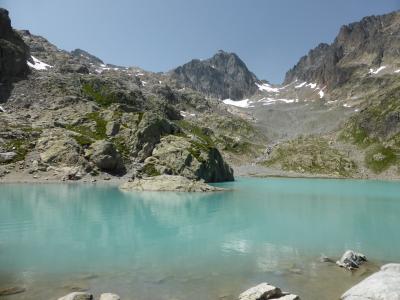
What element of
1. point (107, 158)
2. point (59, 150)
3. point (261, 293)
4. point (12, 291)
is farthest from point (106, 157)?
point (261, 293)

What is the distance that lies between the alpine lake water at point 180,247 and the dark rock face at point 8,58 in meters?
106

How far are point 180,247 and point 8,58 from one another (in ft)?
477

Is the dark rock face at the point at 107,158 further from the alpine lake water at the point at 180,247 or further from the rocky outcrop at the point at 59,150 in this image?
the alpine lake water at the point at 180,247

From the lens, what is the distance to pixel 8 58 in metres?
145

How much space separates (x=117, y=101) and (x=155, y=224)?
123 metres

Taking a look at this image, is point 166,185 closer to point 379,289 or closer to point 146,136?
point 146,136

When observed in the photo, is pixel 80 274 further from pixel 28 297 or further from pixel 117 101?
pixel 117 101

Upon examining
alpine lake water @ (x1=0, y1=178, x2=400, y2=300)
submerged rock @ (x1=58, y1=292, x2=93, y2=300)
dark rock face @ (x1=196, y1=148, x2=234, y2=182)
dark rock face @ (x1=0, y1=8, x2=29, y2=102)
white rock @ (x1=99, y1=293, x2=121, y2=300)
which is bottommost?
alpine lake water @ (x1=0, y1=178, x2=400, y2=300)

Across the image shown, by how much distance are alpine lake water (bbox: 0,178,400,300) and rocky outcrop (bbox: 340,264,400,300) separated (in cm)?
155

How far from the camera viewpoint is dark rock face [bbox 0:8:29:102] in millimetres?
142125

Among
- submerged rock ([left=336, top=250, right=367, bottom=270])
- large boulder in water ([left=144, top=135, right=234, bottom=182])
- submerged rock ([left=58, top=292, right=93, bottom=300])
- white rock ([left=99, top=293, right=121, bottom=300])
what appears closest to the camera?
submerged rock ([left=58, top=292, right=93, bottom=300])

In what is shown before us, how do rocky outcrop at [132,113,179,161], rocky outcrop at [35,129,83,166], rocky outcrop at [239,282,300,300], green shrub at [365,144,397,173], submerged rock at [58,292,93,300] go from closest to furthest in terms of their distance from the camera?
submerged rock at [58,292,93,300], rocky outcrop at [239,282,300,300], rocky outcrop at [35,129,83,166], rocky outcrop at [132,113,179,161], green shrub at [365,144,397,173]

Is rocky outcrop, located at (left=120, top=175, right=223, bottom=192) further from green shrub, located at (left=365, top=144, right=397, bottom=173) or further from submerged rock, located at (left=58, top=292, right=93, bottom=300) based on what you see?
green shrub, located at (left=365, top=144, right=397, bottom=173)

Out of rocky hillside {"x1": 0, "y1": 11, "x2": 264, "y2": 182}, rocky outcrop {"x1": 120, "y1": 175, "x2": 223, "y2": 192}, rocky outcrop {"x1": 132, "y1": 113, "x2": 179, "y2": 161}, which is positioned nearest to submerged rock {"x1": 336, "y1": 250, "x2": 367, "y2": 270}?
rocky outcrop {"x1": 120, "y1": 175, "x2": 223, "y2": 192}
